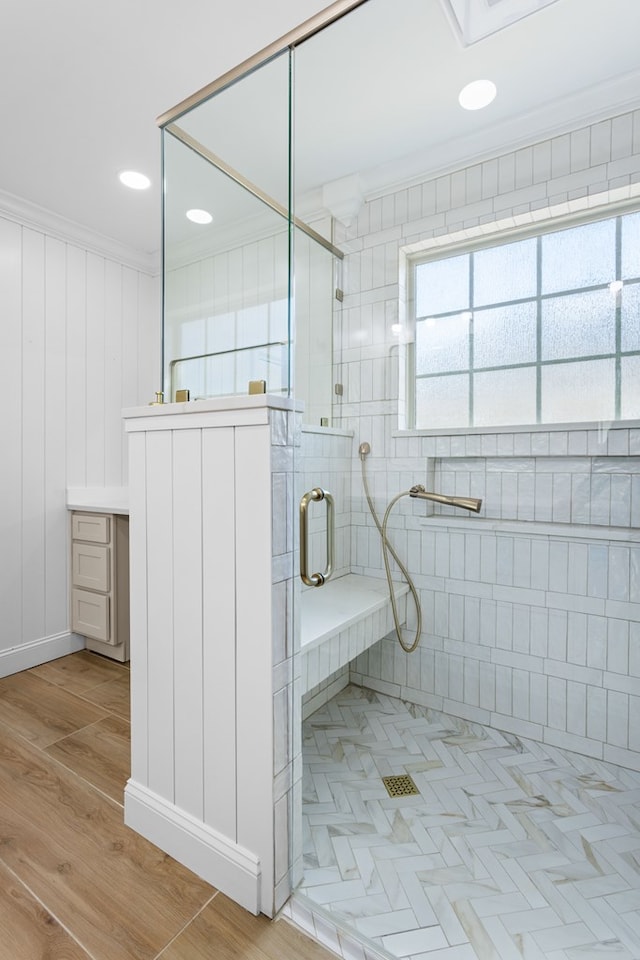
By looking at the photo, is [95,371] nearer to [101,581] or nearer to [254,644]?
[101,581]

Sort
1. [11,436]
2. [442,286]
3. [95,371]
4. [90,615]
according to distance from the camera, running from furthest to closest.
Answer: [95,371] < [90,615] < [11,436] < [442,286]

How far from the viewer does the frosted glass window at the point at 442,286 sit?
5.37ft

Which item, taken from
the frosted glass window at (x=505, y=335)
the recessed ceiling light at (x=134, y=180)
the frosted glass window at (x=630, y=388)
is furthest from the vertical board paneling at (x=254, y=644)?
the recessed ceiling light at (x=134, y=180)

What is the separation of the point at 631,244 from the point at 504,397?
559mm

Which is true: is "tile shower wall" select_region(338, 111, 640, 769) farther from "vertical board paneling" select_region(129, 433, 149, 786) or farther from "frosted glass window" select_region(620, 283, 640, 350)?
"vertical board paneling" select_region(129, 433, 149, 786)

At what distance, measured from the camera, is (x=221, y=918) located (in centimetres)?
111

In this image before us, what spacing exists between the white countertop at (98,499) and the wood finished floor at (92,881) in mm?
1115

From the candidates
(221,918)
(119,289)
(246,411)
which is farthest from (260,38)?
(221,918)

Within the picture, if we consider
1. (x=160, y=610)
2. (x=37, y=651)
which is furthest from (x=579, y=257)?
(x=37, y=651)

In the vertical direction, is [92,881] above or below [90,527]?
below

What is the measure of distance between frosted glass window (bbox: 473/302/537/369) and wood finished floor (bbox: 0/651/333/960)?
1.72 meters

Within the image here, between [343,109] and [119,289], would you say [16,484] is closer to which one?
[119,289]

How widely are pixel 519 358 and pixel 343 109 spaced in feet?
3.21

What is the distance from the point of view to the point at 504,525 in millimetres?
1602
